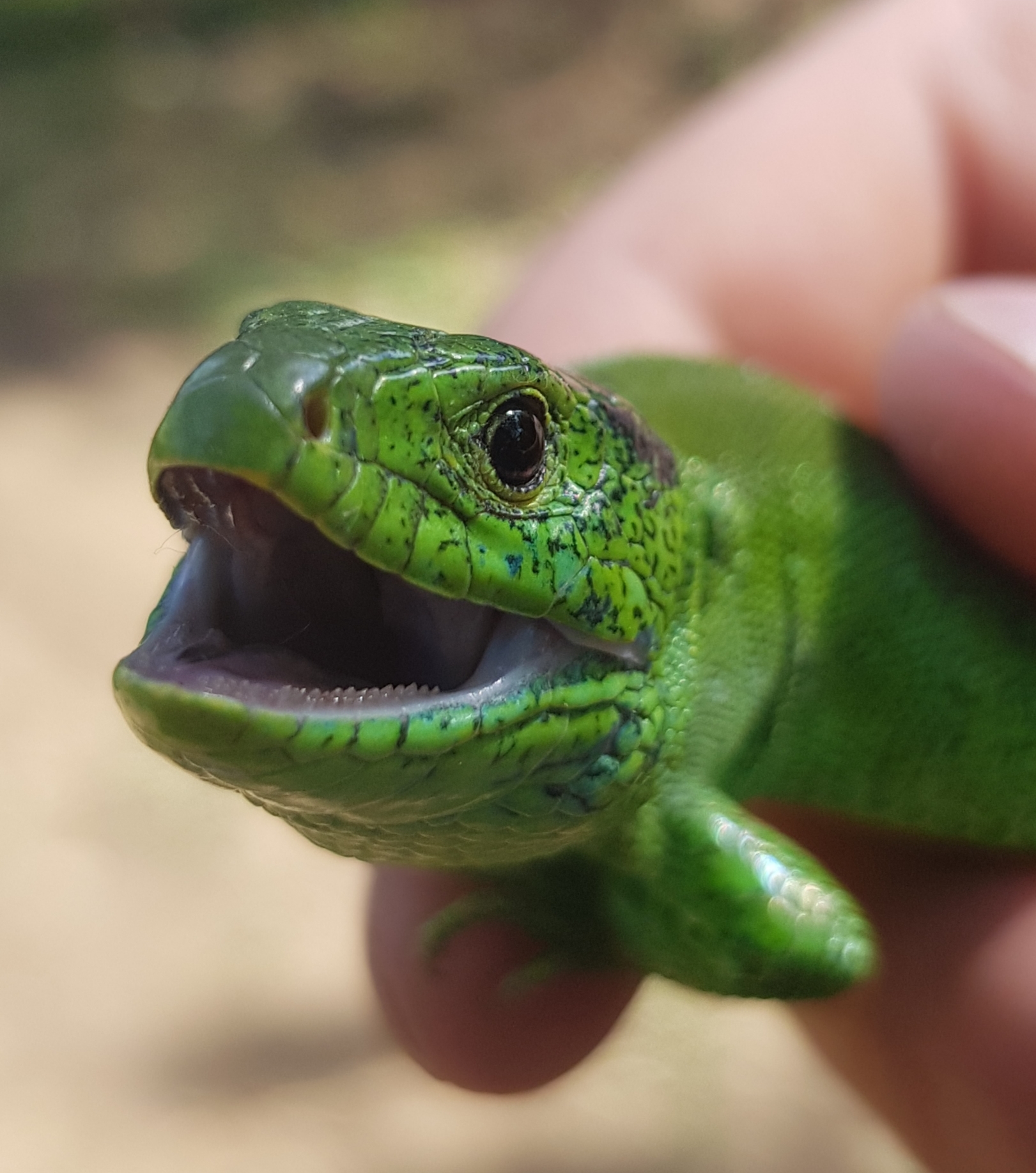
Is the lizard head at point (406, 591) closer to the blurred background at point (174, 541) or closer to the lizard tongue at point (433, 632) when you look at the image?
the lizard tongue at point (433, 632)

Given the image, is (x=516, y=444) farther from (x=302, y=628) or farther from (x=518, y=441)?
(x=302, y=628)

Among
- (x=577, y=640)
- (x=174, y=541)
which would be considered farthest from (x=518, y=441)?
(x=174, y=541)

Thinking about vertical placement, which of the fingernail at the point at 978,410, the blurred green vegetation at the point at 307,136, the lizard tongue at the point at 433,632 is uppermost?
the fingernail at the point at 978,410

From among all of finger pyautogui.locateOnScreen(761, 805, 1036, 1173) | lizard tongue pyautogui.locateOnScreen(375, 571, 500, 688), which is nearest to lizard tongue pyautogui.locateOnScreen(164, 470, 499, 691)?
lizard tongue pyautogui.locateOnScreen(375, 571, 500, 688)

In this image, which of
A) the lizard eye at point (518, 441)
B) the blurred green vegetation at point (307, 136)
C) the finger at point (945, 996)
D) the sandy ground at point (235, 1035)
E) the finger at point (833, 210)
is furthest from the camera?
the blurred green vegetation at point (307, 136)

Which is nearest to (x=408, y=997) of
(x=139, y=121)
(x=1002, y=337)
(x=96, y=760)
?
(x=1002, y=337)

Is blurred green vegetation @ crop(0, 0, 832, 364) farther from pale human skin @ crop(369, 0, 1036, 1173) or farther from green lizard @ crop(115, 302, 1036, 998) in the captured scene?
green lizard @ crop(115, 302, 1036, 998)

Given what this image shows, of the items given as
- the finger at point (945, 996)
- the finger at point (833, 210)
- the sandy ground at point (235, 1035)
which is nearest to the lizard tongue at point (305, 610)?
the finger at point (945, 996)
